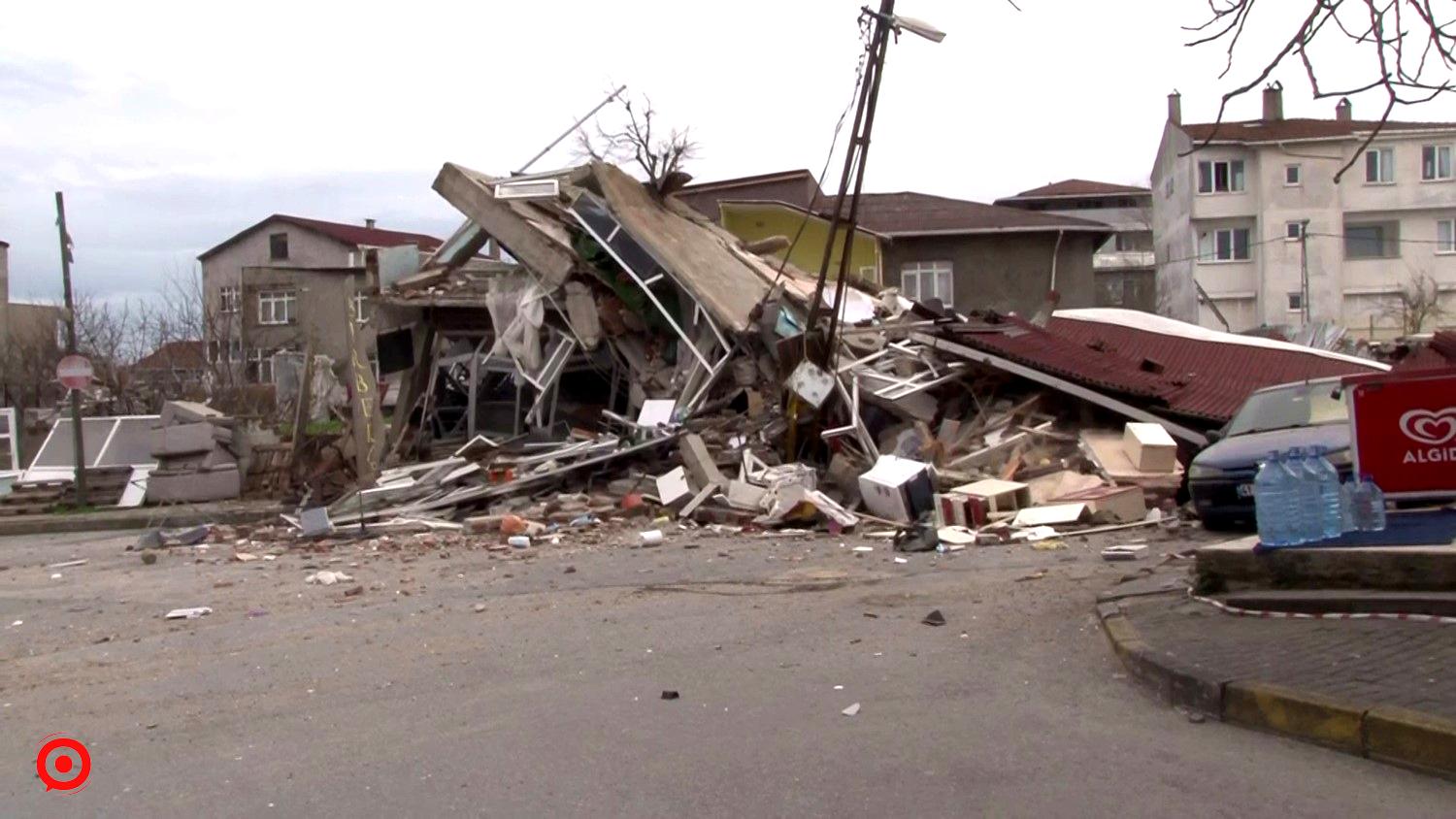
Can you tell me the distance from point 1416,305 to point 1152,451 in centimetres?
3919

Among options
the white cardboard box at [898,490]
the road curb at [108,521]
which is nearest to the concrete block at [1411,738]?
the white cardboard box at [898,490]

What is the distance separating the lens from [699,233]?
23938 millimetres

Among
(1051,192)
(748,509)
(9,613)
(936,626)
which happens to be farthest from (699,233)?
(1051,192)

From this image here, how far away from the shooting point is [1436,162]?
51.8 metres

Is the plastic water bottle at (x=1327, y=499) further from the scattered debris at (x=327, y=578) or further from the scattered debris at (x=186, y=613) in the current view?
the scattered debris at (x=327, y=578)

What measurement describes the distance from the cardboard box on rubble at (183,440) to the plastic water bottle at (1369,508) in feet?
61.9

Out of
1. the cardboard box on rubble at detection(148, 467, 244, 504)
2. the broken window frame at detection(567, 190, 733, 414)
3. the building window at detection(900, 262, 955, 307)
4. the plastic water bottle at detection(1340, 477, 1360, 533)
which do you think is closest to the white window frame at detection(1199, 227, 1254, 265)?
the building window at detection(900, 262, 955, 307)

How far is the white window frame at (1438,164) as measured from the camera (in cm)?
5166

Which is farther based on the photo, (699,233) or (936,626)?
(699,233)

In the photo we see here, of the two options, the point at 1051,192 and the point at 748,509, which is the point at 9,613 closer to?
the point at 748,509

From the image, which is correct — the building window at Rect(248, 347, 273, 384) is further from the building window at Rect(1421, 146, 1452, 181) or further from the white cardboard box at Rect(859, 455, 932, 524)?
the building window at Rect(1421, 146, 1452, 181)

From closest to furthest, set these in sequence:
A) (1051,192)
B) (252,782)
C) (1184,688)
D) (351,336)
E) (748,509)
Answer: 1. (252,782)
2. (1184,688)
3. (748,509)
4. (351,336)
5. (1051,192)

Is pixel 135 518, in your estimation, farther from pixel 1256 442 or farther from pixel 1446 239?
pixel 1446 239

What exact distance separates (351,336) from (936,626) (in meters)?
13.6
